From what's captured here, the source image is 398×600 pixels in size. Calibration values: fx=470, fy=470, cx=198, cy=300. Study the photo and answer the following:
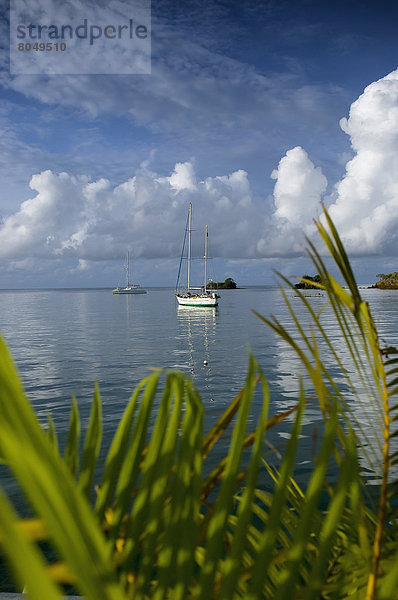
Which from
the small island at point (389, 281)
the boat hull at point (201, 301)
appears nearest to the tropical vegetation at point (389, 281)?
the small island at point (389, 281)

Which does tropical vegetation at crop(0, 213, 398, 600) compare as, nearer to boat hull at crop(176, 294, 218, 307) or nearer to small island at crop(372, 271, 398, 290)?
boat hull at crop(176, 294, 218, 307)

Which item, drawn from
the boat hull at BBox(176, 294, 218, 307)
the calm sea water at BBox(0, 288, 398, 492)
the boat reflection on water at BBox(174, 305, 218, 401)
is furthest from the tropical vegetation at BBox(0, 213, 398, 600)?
the boat hull at BBox(176, 294, 218, 307)

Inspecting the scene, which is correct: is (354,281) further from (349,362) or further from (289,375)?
(349,362)

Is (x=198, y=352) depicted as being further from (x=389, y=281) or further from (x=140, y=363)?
(x=389, y=281)

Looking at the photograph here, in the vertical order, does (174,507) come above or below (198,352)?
above

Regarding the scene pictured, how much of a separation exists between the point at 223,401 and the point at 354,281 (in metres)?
15.1

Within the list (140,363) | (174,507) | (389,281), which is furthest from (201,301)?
(389,281)

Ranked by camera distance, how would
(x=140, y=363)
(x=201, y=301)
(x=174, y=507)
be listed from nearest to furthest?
1. (x=174, y=507)
2. (x=140, y=363)
3. (x=201, y=301)

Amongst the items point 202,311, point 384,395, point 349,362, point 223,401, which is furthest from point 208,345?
point 202,311

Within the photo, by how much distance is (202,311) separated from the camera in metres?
67.0

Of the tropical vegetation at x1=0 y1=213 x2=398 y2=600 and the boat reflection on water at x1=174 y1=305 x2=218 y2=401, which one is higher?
the tropical vegetation at x1=0 y1=213 x2=398 y2=600

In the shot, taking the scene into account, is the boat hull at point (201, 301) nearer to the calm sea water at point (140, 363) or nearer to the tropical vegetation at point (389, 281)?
the calm sea water at point (140, 363)

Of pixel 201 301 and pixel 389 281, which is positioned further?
pixel 389 281

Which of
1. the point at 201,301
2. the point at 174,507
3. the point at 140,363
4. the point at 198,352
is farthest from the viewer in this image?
the point at 201,301
